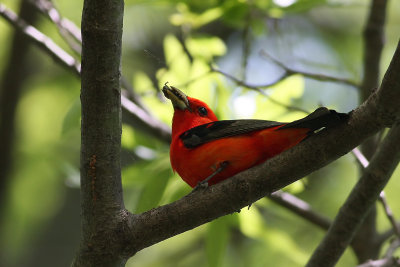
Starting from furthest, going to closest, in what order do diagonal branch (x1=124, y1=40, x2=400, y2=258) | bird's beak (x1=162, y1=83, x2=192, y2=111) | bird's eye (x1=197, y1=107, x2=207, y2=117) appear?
bird's eye (x1=197, y1=107, x2=207, y2=117), bird's beak (x1=162, y1=83, x2=192, y2=111), diagonal branch (x1=124, y1=40, x2=400, y2=258)

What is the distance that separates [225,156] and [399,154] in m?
1.13

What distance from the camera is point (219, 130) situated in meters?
4.19

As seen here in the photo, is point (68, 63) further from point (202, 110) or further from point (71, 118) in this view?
point (202, 110)

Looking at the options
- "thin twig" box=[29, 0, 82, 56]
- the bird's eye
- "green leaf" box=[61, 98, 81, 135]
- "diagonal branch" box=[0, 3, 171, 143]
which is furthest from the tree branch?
"thin twig" box=[29, 0, 82, 56]

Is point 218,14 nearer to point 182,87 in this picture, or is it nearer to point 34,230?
point 182,87

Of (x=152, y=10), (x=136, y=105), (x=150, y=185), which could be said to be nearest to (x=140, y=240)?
(x=150, y=185)

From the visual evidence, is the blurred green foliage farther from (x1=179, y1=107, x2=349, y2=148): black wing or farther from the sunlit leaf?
(x1=179, y1=107, x2=349, y2=148): black wing

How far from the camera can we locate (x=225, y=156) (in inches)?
156

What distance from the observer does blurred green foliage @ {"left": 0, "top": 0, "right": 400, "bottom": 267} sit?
5059 mm

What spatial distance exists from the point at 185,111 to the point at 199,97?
20.0 inches

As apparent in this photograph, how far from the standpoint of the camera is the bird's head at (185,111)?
194 inches

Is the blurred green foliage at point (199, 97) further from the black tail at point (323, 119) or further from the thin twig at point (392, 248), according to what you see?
the black tail at point (323, 119)

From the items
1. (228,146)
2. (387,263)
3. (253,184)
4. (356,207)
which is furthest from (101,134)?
(387,263)

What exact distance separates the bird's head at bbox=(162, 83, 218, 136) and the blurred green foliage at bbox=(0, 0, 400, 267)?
218mm
